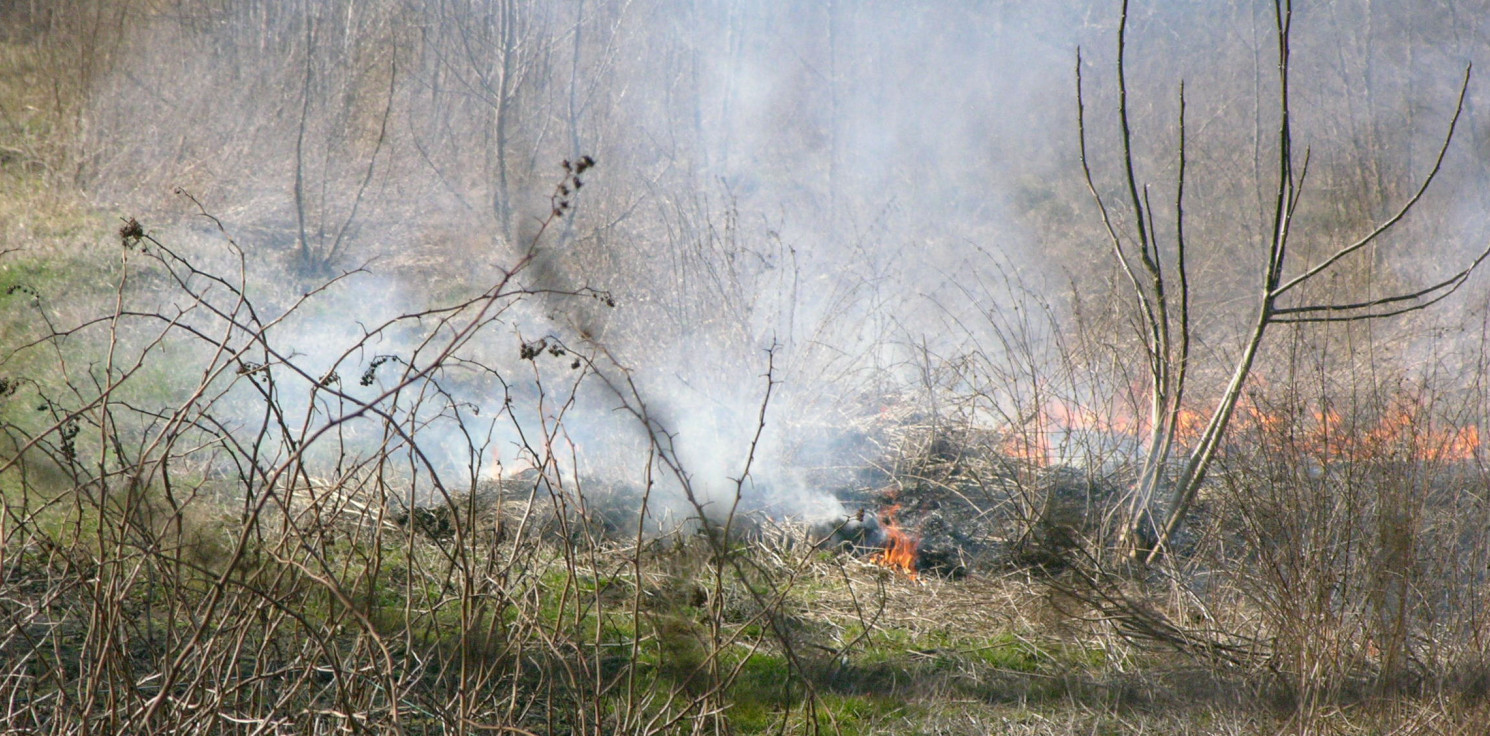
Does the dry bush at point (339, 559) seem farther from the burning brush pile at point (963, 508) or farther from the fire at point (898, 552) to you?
the burning brush pile at point (963, 508)

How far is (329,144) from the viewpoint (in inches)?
436

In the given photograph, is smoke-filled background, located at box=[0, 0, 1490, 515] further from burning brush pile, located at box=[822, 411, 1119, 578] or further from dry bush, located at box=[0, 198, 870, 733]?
dry bush, located at box=[0, 198, 870, 733]

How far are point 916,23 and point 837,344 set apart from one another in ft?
24.8

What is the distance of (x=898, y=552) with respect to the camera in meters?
5.23

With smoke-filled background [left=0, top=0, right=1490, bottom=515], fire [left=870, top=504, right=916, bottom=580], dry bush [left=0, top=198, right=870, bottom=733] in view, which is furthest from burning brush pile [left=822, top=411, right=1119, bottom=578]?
smoke-filled background [left=0, top=0, right=1490, bottom=515]

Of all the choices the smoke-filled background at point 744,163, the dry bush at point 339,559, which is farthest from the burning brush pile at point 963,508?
the smoke-filled background at point 744,163

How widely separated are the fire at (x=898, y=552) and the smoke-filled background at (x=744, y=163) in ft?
6.10

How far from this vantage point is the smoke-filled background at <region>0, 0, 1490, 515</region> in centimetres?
884

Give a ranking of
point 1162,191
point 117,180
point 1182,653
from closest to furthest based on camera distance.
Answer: point 1182,653 → point 117,180 → point 1162,191

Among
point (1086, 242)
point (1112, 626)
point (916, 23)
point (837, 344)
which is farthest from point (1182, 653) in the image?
point (916, 23)

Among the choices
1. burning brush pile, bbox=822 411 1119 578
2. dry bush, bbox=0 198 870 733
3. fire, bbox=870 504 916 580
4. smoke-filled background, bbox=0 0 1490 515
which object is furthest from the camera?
smoke-filled background, bbox=0 0 1490 515

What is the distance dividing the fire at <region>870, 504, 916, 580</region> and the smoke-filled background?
1859 millimetres

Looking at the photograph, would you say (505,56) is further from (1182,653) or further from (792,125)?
(1182,653)

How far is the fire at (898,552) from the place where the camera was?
5.13 metres
